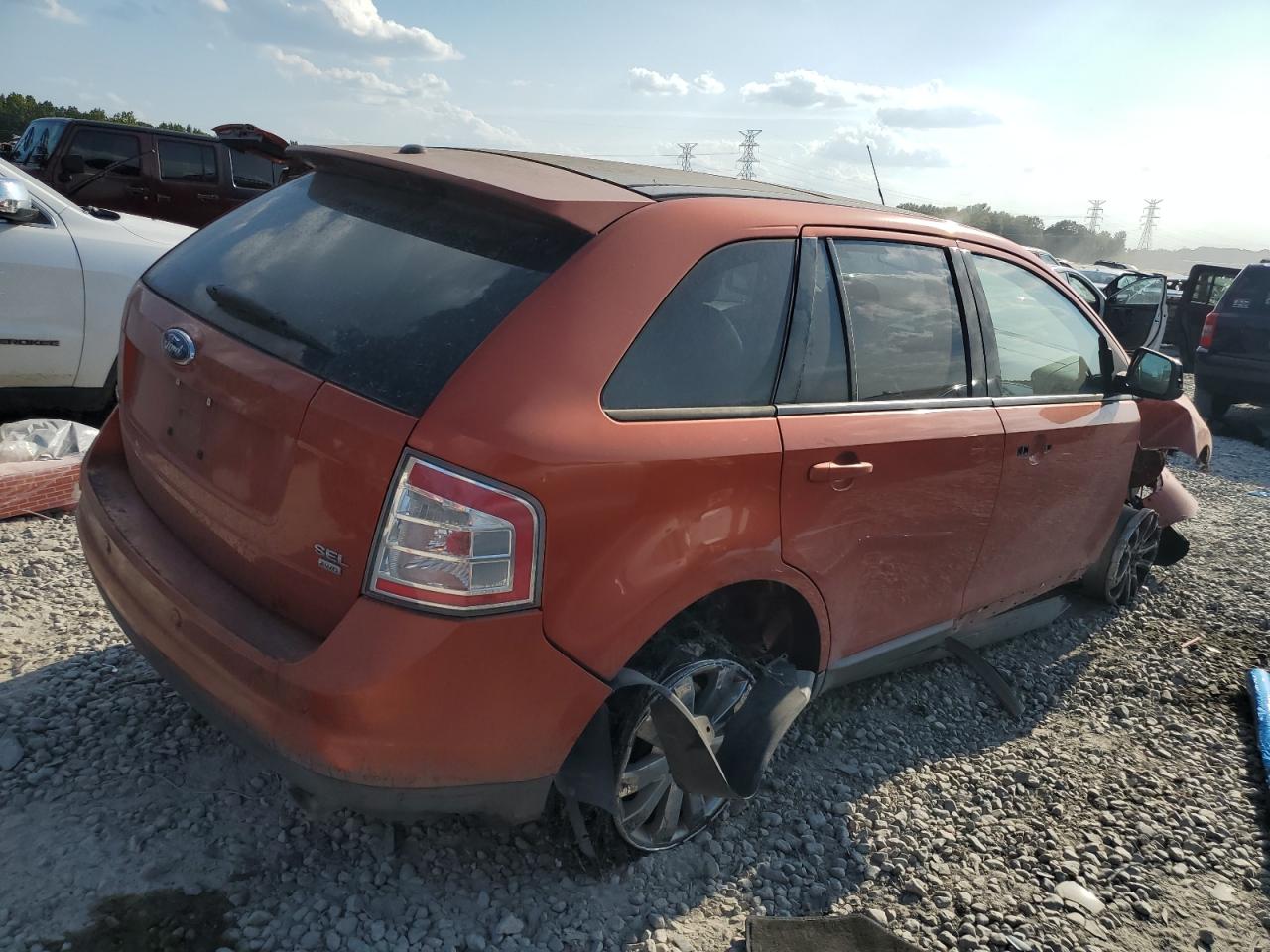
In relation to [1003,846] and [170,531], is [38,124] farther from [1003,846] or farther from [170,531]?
[1003,846]

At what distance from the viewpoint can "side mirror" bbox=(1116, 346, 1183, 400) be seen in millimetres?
4004

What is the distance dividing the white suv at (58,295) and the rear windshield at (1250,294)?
1025 centimetres

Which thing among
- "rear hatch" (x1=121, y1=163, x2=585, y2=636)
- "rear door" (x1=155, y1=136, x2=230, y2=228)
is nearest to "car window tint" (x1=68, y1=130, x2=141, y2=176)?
"rear door" (x1=155, y1=136, x2=230, y2=228)

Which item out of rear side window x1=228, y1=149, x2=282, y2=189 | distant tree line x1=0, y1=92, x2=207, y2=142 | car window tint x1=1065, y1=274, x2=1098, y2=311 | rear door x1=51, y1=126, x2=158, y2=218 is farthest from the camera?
distant tree line x1=0, y1=92, x2=207, y2=142

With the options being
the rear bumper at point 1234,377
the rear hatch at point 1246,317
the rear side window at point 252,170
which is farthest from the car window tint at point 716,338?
the rear side window at point 252,170

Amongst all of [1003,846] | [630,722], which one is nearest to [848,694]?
[1003,846]

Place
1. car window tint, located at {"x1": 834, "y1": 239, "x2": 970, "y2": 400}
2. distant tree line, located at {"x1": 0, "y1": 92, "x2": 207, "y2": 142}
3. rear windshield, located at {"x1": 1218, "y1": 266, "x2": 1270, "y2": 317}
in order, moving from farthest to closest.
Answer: distant tree line, located at {"x1": 0, "y1": 92, "x2": 207, "y2": 142} → rear windshield, located at {"x1": 1218, "y1": 266, "x2": 1270, "y2": 317} → car window tint, located at {"x1": 834, "y1": 239, "x2": 970, "y2": 400}

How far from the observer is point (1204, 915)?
2.78m

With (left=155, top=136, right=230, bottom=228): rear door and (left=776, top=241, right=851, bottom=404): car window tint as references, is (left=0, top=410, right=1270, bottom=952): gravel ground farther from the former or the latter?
(left=155, top=136, right=230, bottom=228): rear door

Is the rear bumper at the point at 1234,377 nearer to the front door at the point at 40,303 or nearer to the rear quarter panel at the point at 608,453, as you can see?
the rear quarter panel at the point at 608,453

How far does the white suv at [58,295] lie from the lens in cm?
467

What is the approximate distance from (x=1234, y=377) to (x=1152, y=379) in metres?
7.23

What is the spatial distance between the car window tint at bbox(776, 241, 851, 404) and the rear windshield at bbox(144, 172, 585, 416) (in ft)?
2.29

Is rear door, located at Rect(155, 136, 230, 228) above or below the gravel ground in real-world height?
above
